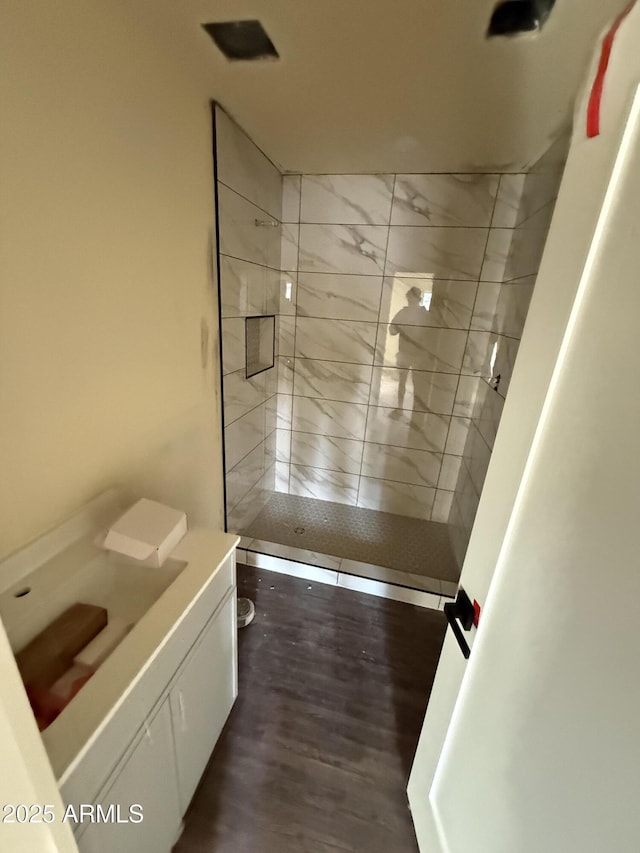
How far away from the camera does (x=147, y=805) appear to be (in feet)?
2.81

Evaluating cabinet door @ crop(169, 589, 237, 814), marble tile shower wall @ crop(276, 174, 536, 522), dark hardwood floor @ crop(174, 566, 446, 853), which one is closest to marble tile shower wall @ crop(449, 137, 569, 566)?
marble tile shower wall @ crop(276, 174, 536, 522)

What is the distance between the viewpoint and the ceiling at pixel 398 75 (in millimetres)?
979

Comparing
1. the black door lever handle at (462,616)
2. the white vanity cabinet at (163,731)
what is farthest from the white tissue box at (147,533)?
the black door lever handle at (462,616)

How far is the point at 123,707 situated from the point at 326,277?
7.28 ft

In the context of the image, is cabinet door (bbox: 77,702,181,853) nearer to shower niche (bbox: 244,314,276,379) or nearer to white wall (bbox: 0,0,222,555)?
white wall (bbox: 0,0,222,555)

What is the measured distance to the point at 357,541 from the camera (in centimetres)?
235

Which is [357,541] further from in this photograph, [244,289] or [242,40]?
[242,40]

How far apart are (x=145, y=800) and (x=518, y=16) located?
83.0 inches

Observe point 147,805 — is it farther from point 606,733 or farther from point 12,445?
A: point 606,733

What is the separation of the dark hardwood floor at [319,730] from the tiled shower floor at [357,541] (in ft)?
0.54

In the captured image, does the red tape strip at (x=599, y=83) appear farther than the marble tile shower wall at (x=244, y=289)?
No

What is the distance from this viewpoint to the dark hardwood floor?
112cm

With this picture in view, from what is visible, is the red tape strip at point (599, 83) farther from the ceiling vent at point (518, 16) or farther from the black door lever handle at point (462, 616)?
the black door lever handle at point (462, 616)

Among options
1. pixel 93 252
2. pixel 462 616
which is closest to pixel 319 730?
pixel 462 616
